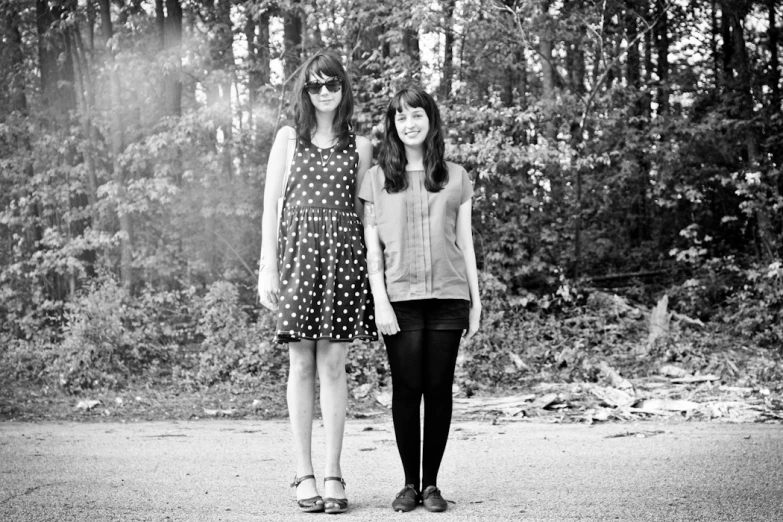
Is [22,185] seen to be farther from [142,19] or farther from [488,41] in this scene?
[488,41]

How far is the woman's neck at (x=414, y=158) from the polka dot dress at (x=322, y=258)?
27cm

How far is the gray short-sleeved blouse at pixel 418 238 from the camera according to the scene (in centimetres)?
336

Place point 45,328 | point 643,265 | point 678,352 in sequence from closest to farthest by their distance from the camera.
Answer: point 678,352, point 45,328, point 643,265

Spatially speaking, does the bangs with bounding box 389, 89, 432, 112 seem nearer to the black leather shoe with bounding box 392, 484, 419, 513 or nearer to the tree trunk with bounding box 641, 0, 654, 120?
the black leather shoe with bounding box 392, 484, 419, 513

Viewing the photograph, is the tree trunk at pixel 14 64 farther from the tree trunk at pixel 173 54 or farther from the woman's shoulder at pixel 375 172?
the woman's shoulder at pixel 375 172

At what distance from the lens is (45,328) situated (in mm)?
12352

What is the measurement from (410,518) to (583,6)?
35.9ft

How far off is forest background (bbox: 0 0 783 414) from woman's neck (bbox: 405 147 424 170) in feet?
19.8

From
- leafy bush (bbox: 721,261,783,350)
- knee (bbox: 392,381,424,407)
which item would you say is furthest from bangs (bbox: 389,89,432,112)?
leafy bush (bbox: 721,261,783,350)

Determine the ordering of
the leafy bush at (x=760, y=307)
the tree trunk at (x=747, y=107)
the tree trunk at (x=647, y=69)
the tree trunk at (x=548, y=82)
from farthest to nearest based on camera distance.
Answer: the tree trunk at (x=647, y=69)
the tree trunk at (x=747, y=107)
the tree trunk at (x=548, y=82)
the leafy bush at (x=760, y=307)

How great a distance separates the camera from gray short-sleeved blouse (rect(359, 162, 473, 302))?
3361 mm

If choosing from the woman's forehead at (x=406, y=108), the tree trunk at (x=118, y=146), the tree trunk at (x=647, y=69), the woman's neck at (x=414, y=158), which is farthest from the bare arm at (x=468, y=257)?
the tree trunk at (x=647, y=69)

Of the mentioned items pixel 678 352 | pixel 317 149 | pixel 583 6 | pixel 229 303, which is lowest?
pixel 678 352

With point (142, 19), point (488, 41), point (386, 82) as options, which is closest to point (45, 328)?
point (142, 19)
